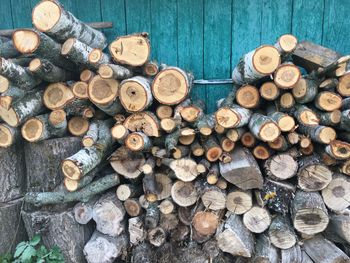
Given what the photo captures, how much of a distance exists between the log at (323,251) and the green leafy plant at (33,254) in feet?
6.33

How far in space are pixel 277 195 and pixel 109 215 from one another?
1.29 meters

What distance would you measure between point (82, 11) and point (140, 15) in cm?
58

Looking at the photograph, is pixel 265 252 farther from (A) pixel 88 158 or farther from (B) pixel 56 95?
(B) pixel 56 95

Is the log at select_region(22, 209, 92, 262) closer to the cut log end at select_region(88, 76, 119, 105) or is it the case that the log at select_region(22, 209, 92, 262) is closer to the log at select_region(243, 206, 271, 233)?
the cut log end at select_region(88, 76, 119, 105)

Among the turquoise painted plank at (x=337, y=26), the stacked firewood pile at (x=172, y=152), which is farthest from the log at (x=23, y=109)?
the turquoise painted plank at (x=337, y=26)

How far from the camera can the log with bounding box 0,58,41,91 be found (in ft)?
8.06

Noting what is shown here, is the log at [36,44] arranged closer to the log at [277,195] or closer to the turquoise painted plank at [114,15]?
the turquoise painted plank at [114,15]

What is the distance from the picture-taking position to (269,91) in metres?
2.58

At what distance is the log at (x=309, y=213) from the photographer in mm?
2414

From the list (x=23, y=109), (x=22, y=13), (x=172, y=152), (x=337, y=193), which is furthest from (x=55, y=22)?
(x=337, y=193)

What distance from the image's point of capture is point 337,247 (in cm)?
258

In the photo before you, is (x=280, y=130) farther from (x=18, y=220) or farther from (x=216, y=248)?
(x=18, y=220)

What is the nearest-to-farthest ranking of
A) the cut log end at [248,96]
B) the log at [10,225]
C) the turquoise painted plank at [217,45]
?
1. the cut log end at [248,96]
2. the log at [10,225]
3. the turquoise painted plank at [217,45]

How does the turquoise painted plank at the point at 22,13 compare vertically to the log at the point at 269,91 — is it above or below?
above
